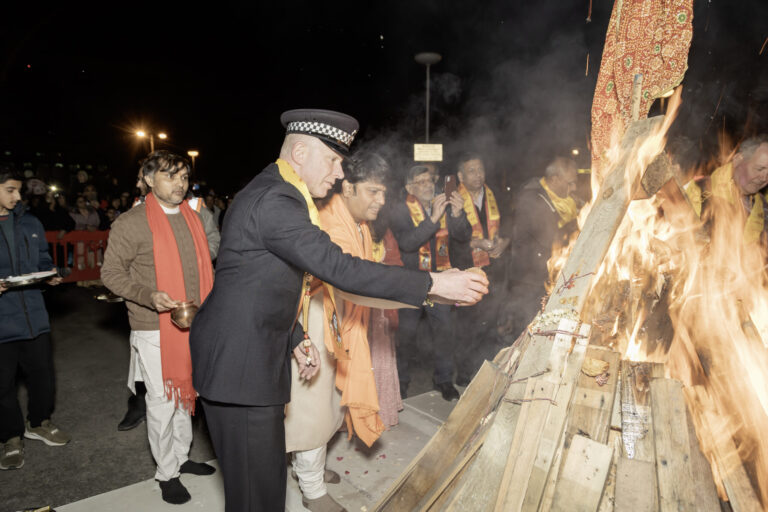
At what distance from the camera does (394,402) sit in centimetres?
372

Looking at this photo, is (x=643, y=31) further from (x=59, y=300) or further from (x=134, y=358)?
(x=59, y=300)

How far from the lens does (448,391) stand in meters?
4.53

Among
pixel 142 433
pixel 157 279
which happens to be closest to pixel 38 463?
pixel 142 433

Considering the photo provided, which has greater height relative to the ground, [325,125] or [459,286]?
[325,125]

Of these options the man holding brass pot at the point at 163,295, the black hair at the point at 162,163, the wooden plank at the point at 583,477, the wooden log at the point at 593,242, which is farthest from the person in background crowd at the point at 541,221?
the black hair at the point at 162,163

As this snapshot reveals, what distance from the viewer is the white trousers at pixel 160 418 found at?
2.84 metres

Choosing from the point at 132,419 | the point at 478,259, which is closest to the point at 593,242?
the point at 478,259

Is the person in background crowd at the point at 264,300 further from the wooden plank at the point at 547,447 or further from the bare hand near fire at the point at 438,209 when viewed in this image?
the bare hand near fire at the point at 438,209

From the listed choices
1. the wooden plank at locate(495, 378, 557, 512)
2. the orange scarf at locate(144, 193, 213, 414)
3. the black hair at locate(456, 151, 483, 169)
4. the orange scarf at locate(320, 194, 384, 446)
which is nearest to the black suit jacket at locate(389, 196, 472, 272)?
the black hair at locate(456, 151, 483, 169)

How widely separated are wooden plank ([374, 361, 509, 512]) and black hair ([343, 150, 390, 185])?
5.22ft

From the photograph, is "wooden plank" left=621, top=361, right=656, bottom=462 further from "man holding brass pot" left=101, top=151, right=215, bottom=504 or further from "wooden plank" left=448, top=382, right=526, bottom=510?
"man holding brass pot" left=101, top=151, right=215, bottom=504

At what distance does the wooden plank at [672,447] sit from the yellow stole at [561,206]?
3148 mm

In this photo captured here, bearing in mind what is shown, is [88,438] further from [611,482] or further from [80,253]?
[80,253]

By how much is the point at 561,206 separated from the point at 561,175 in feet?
1.15
